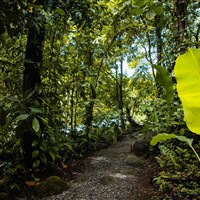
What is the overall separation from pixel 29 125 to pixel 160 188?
198cm

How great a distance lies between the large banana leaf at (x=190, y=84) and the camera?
151 centimetres

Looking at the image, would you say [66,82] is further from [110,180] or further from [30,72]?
[110,180]

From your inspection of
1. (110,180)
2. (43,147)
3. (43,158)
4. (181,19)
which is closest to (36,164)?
(43,158)

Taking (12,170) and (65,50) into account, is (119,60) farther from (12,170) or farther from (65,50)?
(12,170)

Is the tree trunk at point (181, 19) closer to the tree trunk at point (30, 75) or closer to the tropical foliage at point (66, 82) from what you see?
the tropical foliage at point (66, 82)

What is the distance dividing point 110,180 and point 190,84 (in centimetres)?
293

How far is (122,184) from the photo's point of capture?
3.99m

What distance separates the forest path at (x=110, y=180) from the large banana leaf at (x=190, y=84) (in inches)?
86.2

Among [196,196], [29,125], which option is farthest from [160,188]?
[29,125]

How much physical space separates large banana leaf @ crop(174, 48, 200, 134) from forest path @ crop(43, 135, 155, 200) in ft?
7.18

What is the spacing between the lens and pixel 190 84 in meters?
1.52

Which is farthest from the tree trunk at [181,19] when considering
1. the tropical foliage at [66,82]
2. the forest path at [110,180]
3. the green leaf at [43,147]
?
the green leaf at [43,147]

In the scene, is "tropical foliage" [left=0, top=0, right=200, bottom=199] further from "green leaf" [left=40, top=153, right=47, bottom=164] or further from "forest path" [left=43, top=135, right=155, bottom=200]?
"forest path" [left=43, top=135, right=155, bottom=200]

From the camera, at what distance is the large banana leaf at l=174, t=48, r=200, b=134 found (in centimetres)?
151
